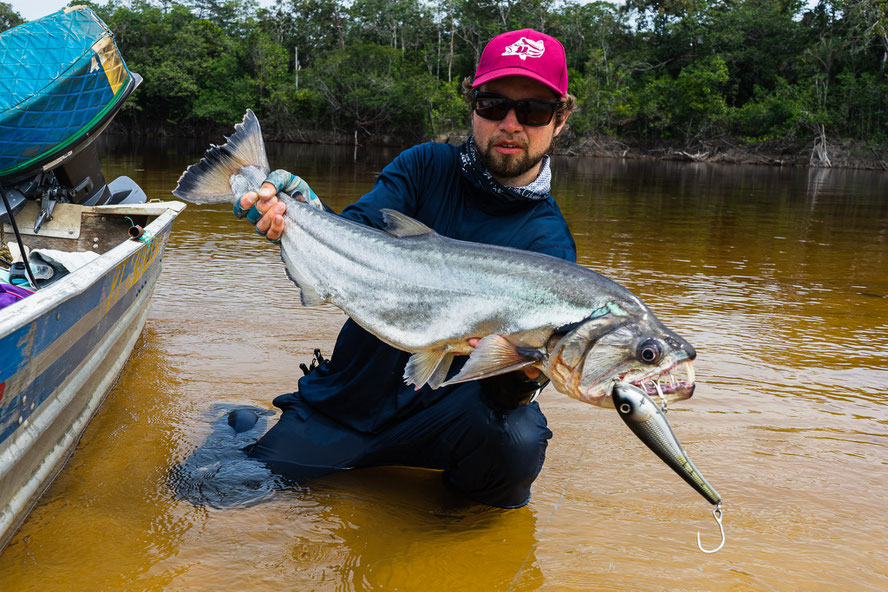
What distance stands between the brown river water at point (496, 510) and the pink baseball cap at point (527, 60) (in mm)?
2324

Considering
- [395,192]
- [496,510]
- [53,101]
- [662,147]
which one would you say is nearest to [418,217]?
[395,192]

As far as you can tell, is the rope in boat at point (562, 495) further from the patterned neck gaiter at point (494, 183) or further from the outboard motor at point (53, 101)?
the outboard motor at point (53, 101)

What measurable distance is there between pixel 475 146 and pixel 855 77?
62.6 m

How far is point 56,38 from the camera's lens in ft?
18.9

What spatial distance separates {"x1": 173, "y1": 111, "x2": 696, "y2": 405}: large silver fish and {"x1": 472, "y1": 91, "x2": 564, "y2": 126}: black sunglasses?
954 millimetres

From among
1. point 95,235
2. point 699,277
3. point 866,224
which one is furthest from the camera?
point 866,224

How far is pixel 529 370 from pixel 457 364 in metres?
0.83

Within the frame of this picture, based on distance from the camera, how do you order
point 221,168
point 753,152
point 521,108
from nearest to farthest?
point 221,168
point 521,108
point 753,152

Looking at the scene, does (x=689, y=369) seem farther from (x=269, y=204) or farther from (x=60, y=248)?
(x=60, y=248)

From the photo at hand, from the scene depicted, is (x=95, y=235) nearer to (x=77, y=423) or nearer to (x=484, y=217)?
(x=77, y=423)

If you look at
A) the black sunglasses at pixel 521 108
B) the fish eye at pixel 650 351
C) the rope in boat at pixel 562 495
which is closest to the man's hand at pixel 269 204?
the black sunglasses at pixel 521 108

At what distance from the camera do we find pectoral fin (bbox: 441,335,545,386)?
111 inches

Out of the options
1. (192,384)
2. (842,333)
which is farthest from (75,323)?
(842,333)

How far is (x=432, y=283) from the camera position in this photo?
121 inches
